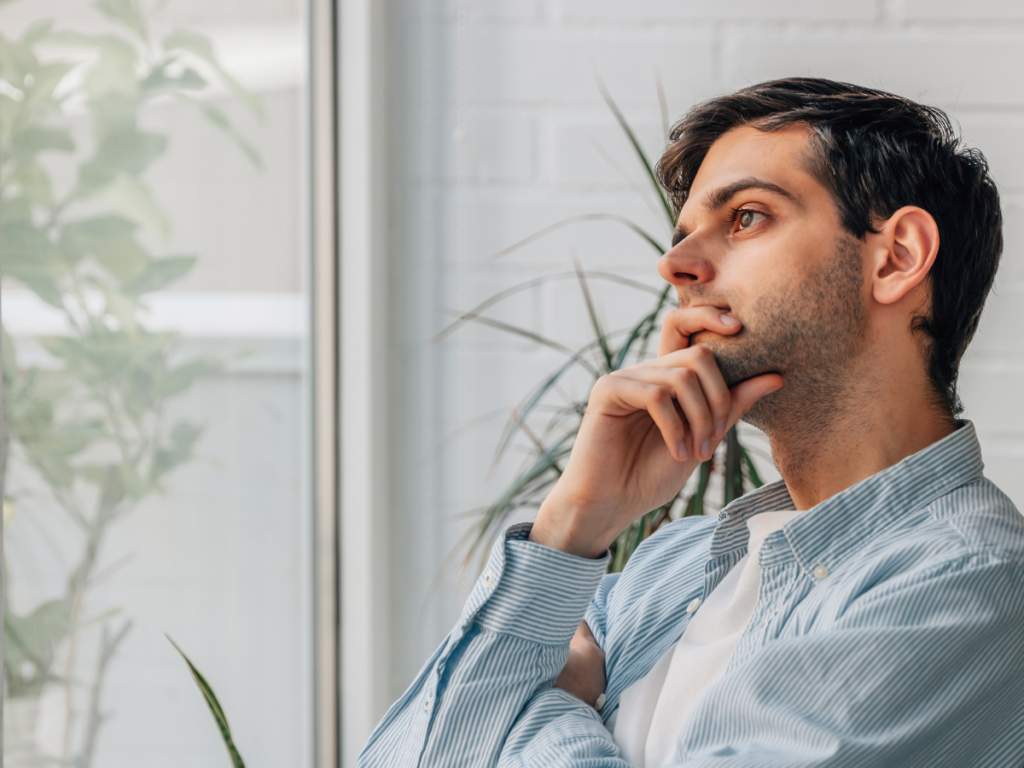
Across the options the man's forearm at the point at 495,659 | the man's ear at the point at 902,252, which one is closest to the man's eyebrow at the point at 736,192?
the man's ear at the point at 902,252

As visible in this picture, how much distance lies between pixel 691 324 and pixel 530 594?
1.26 ft

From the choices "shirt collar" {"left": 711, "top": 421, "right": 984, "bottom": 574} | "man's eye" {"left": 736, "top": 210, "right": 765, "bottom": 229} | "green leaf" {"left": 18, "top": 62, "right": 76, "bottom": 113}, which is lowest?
"shirt collar" {"left": 711, "top": 421, "right": 984, "bottom": 574}

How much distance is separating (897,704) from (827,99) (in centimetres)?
76

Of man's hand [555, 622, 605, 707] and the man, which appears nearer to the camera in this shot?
the man

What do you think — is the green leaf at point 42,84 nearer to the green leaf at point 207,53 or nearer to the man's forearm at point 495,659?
the green leaf at point 207,53

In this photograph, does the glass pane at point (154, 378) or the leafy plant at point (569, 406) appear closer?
the glass pane at point (154, 378)

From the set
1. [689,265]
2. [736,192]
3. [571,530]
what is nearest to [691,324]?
[689,265]

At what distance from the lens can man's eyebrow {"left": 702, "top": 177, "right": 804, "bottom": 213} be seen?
1.09 m

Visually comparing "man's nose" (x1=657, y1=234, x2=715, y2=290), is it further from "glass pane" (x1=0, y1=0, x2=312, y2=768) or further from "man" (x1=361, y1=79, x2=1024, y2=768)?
"glass pane" (x1=0, y1=0, x2=312, y2=768)

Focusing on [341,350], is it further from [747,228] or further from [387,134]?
[747,228]

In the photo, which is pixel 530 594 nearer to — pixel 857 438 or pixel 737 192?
pixel 857 438

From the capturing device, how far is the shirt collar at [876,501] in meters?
0.96

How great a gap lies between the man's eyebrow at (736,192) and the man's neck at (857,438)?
27 cm

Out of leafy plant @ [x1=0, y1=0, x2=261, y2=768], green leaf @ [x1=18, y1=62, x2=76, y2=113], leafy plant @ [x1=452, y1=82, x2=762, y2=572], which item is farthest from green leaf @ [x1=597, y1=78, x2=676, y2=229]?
green leaf @ [x1=18, y1=62, x2=76, y2=113]
